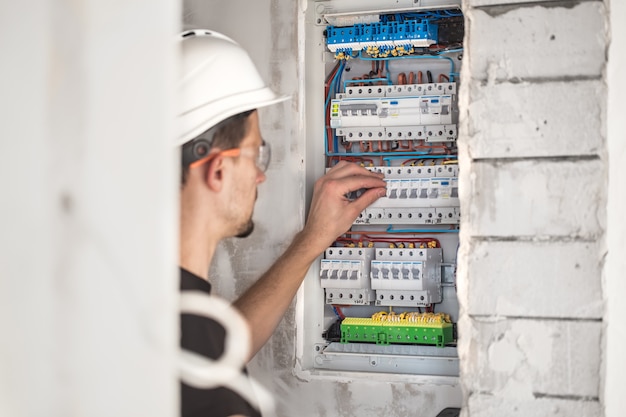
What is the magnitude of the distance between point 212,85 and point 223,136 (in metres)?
0.15

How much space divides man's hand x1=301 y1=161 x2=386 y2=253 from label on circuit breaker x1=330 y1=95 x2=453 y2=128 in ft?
0.66

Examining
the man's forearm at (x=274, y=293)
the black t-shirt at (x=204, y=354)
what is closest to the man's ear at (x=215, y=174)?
the black t-shirt at (x=204, y=354)

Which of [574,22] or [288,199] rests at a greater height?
[574,22]

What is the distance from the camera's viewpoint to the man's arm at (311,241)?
2.55 meters

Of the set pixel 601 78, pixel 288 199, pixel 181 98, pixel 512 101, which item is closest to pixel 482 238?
pixel 512 101

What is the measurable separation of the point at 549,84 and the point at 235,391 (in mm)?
1153

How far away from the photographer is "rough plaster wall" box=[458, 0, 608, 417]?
75.3 inches

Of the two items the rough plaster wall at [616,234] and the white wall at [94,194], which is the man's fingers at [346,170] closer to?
the rough plaster wall at [616,234]

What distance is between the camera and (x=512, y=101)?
1.98 m

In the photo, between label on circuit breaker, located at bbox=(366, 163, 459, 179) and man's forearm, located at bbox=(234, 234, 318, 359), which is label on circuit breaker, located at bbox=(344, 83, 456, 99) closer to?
label on circuit breaker, located at bbox=(366, 163, 459, 179)

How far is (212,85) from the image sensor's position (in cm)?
204

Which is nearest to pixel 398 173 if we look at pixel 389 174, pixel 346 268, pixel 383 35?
pixel 389 174

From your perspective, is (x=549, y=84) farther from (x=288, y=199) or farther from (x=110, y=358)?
(x=110, y=358)

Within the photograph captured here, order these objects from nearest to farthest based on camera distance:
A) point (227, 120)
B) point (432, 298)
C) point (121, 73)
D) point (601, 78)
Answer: point (121, 73)
point (601, 78)
point (227, 120)
point (432, 298)
